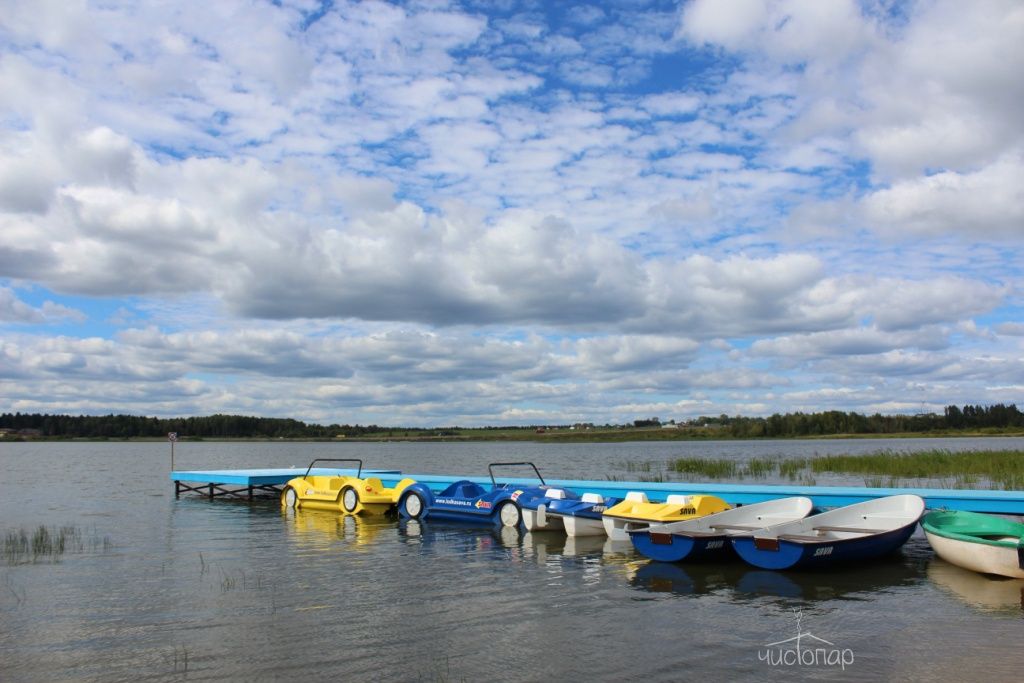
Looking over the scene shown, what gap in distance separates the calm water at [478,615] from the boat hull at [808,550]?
286 millimetres

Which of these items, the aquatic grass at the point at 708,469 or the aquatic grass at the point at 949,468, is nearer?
the aquatic grass at the point at 949,468

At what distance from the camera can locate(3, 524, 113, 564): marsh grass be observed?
16.2 meters

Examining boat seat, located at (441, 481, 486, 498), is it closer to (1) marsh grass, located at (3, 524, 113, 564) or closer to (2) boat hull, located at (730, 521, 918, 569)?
(1) marsh grass, located at (3, 524, 113, 564)

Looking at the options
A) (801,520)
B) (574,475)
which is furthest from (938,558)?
(574,475)

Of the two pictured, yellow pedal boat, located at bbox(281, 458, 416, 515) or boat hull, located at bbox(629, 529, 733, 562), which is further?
yellow pedal boat, located at bbox(281, 458, 416, 515)

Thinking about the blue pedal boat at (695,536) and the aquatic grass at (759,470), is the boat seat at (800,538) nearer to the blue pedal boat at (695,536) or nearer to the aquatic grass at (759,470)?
the blue pedal boat at (695,536)

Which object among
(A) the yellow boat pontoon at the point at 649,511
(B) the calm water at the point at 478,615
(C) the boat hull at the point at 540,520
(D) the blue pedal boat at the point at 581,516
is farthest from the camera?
(C) the boat hull at the point at 540,520

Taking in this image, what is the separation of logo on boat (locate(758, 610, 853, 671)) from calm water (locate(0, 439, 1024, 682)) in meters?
0.04

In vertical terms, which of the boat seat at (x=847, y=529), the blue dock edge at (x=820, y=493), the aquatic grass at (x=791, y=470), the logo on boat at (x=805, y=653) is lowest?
the aquatic grass at (x=791, y=470)

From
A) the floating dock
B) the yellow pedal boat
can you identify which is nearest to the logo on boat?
the yellow pedal boat

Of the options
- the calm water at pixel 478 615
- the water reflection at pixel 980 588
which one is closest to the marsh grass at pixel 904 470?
the water reflection at pixel 980 588

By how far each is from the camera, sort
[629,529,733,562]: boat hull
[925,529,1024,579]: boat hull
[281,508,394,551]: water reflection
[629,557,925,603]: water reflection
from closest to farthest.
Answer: [629,557,925,603]: water reflection
[925,529,1024,579]: boat hull
[629,529,733,562]: boat hull
[281,508,394,551]: water reflection

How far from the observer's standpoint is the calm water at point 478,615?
8.42 metres

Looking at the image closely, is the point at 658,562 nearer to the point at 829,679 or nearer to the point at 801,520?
the point at 801,520
